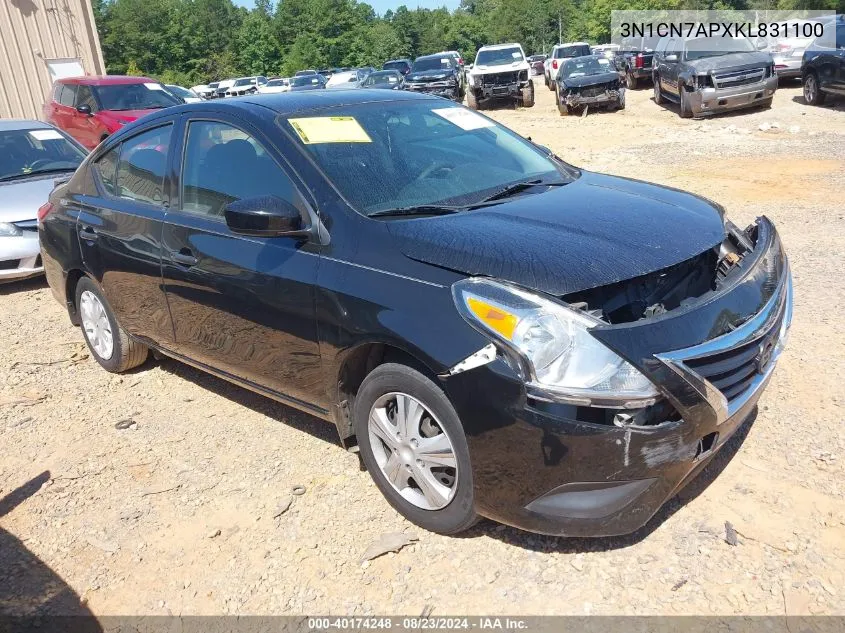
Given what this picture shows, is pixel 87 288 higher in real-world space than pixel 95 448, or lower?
higher

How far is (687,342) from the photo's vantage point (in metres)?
2.52

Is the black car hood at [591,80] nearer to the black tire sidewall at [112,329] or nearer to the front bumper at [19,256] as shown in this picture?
the front bumper at [19,256]

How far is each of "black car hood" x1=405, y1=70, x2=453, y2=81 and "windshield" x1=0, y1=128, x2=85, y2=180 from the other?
54.6 feet

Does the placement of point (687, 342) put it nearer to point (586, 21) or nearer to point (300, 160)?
point (300, 160)

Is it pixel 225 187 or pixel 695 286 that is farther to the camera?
pixel 225 187

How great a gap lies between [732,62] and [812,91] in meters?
2.05

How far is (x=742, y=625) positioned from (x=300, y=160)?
2.53 m

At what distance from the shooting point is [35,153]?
8.48 m

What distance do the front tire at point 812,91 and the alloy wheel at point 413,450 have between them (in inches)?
605

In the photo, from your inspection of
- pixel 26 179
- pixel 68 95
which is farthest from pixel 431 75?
pixel 26 179

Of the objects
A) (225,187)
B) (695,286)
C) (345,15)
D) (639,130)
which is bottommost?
(639,130)

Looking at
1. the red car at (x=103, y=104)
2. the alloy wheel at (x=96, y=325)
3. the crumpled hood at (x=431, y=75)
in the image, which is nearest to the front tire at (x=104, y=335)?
the alloy wheel at (x=96, y=325)

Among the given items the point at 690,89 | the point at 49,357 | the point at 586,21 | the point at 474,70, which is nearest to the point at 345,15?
the point at 586,21

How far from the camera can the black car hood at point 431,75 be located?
2384cm
